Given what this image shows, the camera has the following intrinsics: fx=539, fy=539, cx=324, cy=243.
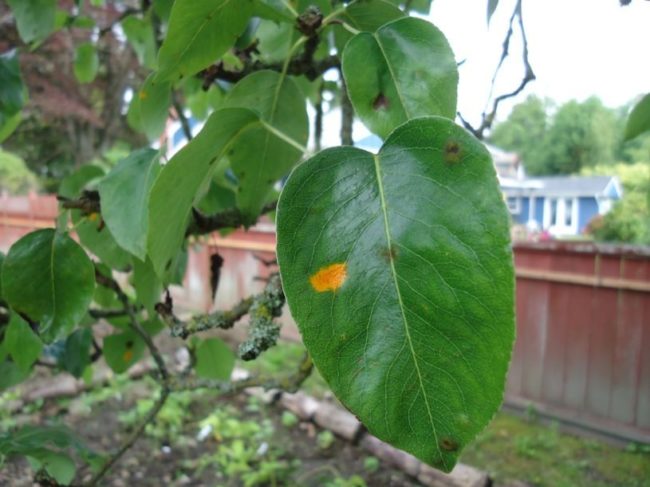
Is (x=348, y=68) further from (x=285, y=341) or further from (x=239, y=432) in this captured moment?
(x=285, y=341)

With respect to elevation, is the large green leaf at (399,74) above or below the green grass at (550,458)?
above

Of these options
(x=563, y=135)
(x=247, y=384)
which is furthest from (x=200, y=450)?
(x=563, y=135)

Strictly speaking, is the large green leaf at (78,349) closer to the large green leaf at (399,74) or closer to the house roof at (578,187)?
the large green leaf at (399,74)

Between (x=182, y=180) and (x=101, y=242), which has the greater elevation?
(x=182, y=180)

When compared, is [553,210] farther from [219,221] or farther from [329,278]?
[329,278]

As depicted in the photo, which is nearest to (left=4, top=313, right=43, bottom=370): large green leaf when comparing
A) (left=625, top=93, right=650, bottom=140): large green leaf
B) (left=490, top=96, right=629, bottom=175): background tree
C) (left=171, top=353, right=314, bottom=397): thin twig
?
(left=171, top=353, right=314, bottom=397): thin twig

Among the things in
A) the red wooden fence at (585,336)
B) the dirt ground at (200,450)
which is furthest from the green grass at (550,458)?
the dirt ground at (200,450)
